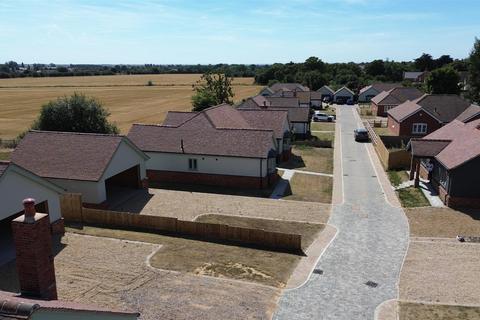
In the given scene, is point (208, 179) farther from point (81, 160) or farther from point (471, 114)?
point (471, 114)

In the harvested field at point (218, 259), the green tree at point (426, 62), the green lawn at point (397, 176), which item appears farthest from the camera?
the green tree at point (426, 62)

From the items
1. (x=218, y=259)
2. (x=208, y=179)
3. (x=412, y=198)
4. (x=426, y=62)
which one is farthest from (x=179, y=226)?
(x=426, y=62)

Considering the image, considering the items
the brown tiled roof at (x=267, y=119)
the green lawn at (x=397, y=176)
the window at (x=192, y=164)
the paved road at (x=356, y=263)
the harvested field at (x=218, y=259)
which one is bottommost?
the paved road at (x=356, y=263)

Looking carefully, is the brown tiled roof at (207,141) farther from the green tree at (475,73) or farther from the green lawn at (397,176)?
the green tree at (475,73)

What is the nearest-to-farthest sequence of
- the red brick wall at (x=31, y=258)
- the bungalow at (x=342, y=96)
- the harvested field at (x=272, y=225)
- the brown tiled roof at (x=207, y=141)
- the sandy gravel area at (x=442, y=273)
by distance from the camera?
the red brick wall at (x=31, y=258) → the sandy gravel area at (x=442, y=273) → the harvested field at (x=272, y=225) → the brown tiled roof at (x=207, y=141) → the bungalow at (x=342, y=96)

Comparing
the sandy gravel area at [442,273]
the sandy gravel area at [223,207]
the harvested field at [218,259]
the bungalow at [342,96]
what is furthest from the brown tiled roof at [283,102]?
the harvested field at [218,259]

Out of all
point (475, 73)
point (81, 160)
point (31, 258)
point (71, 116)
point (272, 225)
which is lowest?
point (272, 225)

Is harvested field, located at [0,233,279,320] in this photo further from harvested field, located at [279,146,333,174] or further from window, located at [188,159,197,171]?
harvested field, located at [279,146,333,174]
